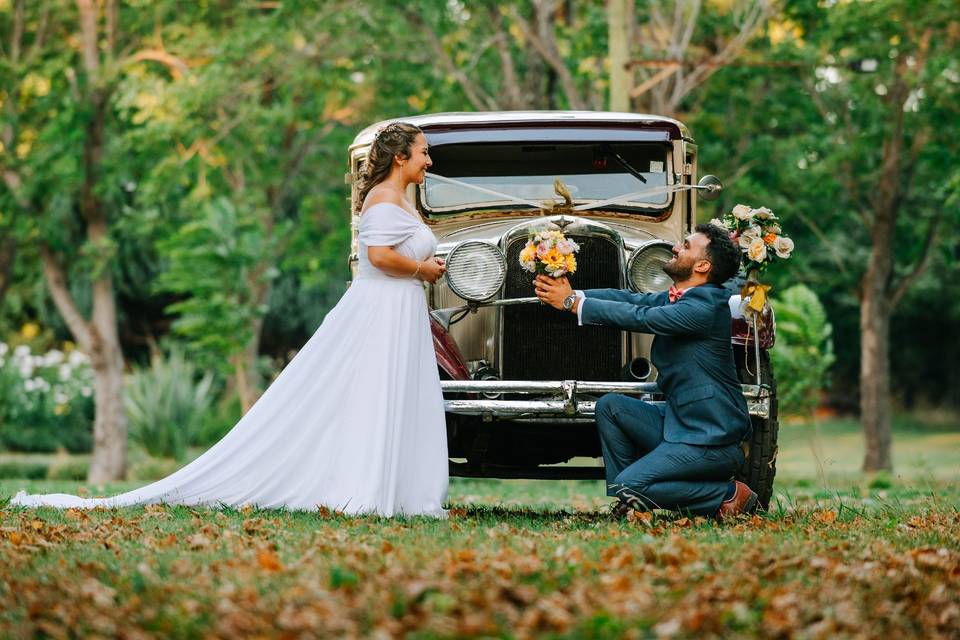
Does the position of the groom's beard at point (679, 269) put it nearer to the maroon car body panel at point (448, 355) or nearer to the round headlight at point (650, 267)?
the round headlight at point (650, 267)

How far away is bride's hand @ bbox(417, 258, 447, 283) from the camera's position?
24.3 ft

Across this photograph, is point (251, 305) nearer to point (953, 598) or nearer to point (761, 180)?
point (761, 180)

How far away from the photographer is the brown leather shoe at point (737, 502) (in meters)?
7.24

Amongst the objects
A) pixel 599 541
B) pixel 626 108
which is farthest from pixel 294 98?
pixel 599 541

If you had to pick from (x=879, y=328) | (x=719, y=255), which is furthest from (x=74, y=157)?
(x=719, y=255)

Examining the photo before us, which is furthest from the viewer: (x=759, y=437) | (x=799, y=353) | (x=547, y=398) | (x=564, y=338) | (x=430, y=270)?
(x=799, y=353)

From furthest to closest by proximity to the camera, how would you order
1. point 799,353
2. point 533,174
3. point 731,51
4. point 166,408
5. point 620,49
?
point 166,408
point 799,353
point 731,51
point 620,49
point 533,174

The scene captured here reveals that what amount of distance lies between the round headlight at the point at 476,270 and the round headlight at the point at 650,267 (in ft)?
2.67

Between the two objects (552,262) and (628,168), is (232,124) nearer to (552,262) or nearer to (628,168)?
(628,168)

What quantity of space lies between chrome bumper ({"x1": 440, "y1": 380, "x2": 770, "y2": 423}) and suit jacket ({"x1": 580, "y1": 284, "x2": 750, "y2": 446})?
0.96 feet

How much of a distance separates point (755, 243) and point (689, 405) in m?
1.10

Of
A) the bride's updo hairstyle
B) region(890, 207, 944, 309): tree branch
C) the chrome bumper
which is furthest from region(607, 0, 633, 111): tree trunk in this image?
the chrome bumper

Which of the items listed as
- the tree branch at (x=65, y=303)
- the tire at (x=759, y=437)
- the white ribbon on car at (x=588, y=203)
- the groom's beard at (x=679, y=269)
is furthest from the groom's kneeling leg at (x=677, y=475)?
the tree branch at (x=65, y=303)

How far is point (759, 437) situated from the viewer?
25.7ft
